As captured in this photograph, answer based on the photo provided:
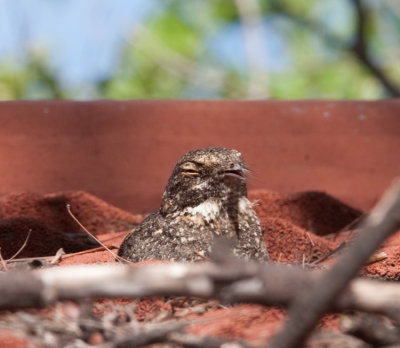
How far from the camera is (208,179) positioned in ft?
9.70

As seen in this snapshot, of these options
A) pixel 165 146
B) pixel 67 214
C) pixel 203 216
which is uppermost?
pixel 165 146

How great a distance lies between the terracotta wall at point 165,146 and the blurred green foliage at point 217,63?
4.63 meters

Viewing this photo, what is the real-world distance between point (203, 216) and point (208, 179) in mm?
140

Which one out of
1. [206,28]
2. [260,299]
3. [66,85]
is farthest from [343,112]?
[206,28]

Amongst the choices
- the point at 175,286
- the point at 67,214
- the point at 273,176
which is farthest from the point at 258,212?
the point at 175,286

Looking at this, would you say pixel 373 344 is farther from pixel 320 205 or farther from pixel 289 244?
pixel 320 205

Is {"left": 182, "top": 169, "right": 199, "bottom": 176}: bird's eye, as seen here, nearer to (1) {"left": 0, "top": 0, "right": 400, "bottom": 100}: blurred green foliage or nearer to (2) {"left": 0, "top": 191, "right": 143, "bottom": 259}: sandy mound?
(2) {"left": 0, "top": 191, "right": 143, "bottom": 259}: sandy mound

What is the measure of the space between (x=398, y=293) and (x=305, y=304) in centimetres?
21

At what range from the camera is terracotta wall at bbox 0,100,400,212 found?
4.32 m

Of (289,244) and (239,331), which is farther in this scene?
(289,244)

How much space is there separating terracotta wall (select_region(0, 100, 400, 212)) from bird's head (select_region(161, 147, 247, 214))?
51.4 inches

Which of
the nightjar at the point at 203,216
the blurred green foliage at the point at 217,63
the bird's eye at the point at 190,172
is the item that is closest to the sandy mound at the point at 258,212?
the nightjar at the point at 203,216

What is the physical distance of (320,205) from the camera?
4.16 m

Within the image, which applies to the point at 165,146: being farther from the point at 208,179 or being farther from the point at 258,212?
the point at 208,179
